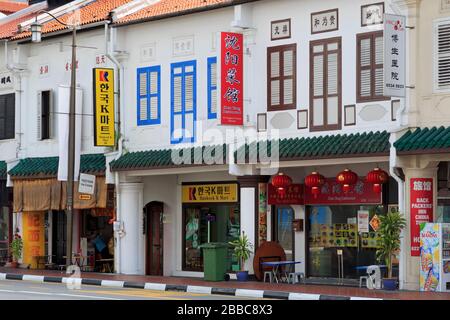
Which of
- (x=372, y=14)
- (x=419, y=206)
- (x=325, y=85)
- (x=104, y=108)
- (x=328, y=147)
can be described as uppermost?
(x=372, y=14)

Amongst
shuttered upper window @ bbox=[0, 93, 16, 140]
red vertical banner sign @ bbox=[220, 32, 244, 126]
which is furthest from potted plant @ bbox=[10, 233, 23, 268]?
red vertical banner sign @ bbox=[220, 32, 244, 126]

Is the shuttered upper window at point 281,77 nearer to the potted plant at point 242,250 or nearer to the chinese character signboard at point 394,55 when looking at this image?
the potted plant at point 242,250

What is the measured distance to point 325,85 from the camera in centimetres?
2906

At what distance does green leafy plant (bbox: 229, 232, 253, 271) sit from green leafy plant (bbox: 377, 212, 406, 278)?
4709 millimetres

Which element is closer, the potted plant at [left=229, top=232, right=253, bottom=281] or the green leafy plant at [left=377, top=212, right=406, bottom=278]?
the green leafy plant at [left=377, top=212, right=406, bottom=278]

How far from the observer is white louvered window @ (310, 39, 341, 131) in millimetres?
28812

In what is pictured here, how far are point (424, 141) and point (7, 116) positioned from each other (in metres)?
18.4

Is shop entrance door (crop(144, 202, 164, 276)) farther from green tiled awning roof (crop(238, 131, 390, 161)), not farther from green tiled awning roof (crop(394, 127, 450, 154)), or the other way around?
green tiled awning roof (crop(394, 127, 450, 154))

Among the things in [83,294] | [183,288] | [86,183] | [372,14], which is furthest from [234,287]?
[86,183]

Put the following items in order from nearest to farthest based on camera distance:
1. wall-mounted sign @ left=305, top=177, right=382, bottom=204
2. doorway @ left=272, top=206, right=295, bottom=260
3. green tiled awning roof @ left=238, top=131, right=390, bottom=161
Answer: green tiled awning roof @ left=238, top=131, right=390, bottom=161 → wall-mounted sign @ left=305, top=177, right=382, bottom=204 → doorway @ left=272, top=206, right=295, bottom=260

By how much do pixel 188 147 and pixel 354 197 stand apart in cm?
528

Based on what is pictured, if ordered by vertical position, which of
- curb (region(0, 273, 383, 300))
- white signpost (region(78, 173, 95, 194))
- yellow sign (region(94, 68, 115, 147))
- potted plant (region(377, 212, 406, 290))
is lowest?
curb (region(0, 273, 383, 300))

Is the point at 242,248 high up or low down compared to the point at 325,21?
down

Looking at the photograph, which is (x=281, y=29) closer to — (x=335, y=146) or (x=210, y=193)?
(x=335, y=146)
